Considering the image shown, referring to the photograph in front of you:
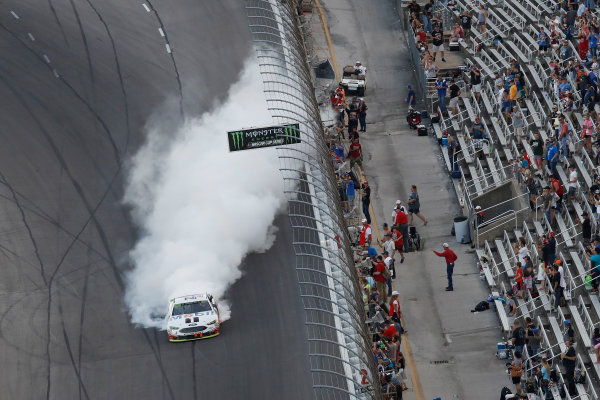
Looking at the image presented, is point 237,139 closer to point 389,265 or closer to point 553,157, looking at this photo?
point 389,265

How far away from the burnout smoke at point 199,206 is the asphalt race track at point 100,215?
540 millimetres

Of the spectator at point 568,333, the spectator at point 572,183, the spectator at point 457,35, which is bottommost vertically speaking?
the spectator at point 568,333

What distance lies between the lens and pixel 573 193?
40312mm

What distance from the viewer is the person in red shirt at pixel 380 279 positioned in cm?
3944

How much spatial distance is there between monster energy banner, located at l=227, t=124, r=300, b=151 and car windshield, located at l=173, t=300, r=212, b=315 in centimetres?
611

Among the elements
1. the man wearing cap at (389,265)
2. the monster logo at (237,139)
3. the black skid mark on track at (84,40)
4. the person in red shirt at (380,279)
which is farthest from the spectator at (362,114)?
the person in red shirt at (380,279)

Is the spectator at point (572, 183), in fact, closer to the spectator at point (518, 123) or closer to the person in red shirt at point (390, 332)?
the spectator at point (518, 123)

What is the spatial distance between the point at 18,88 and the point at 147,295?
14292 millimetres

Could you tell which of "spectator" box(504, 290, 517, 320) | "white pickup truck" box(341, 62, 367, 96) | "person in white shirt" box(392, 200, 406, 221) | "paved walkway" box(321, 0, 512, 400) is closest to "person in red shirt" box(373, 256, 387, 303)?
"paved walkway" box(321, 0, 512, 400)

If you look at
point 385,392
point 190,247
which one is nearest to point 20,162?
point 190,247

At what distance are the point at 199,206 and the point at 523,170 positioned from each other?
996 cm

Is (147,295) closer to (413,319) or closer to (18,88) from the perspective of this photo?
(413,319)

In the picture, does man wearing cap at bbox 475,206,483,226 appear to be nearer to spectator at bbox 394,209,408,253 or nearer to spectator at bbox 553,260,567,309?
spectator at bbox 394,209,408,253

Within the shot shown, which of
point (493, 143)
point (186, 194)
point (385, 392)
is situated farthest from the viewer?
point (493, 143)
